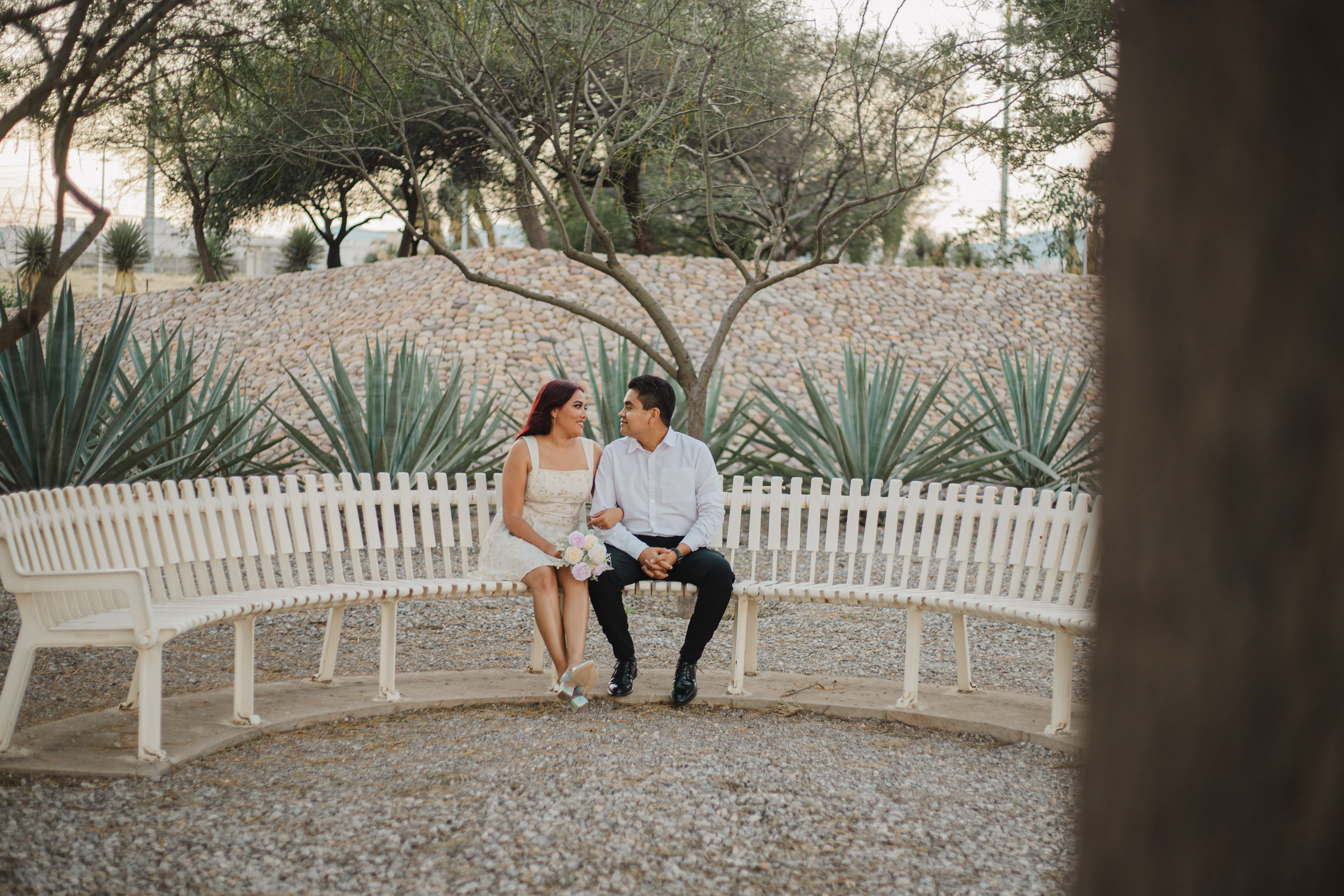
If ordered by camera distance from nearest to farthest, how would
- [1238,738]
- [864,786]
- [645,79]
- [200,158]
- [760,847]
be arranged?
[1238,738] < [760,847] < [864,786] < [645,79] < [200,158]

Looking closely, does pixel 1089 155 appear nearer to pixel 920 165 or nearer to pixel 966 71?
pixel 966 71

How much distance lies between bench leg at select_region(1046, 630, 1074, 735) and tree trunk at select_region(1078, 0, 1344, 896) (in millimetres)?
3216

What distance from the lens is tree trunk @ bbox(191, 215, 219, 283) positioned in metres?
21.4

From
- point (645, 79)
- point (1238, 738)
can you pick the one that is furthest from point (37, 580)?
point (645, 79)

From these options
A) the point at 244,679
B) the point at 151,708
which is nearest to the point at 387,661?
the point at 244,679

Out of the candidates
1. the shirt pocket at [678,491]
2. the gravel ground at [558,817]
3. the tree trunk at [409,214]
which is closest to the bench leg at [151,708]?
the gravel ground at [558,817]

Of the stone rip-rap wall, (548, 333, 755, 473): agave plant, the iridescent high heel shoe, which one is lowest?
the iridescent high heel shoe

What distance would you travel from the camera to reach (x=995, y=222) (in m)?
16.6

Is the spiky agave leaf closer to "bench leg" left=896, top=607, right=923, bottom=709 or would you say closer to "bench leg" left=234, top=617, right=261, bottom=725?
"bench leg" left=234, top=617, right=261, bottom=725

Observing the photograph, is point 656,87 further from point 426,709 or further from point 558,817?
point 558,817

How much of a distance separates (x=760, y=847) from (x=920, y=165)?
15373mm

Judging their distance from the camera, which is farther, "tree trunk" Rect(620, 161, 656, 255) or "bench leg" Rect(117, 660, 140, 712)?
"tree trunk" Rect(620, 161, 656, 255)

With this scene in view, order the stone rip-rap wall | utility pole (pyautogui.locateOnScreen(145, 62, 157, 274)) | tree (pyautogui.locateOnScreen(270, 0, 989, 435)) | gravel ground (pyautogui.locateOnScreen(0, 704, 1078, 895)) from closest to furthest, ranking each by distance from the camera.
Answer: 1. gravel ground (pyautogui.locateOnScreen(0, 704, 1078, 895))
2. utility pole (pyautogui.locateOnScreen(145, 62, 157, 274))
3. tree (pyautogui.locateOnScreen(270, 0, 989, 435))
4. the stone rip-rap wall

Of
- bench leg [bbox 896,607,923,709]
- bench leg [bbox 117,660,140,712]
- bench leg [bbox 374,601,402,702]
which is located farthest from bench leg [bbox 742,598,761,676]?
bench leg [bbox 117,660,140,712]
